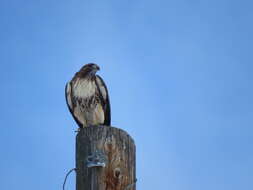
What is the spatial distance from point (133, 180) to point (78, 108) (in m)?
5.68

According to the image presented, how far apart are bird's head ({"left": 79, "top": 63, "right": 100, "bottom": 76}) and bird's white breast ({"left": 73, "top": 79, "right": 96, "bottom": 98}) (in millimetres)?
140

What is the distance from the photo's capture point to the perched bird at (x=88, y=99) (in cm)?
945

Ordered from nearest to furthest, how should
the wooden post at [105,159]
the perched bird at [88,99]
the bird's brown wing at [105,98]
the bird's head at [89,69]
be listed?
the wooden post at [105,159], the perched bird at [88,99], the bird's brown wing at [105,98], the bird's head at [89,69]

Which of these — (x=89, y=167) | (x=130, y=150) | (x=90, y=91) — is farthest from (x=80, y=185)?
(x=90, y=91)

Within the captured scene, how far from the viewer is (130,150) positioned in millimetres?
3951

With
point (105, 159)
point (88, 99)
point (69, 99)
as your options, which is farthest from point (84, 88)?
point (105, 159)

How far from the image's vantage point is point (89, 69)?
975 cm

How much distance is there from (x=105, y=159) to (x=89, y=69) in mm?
6023

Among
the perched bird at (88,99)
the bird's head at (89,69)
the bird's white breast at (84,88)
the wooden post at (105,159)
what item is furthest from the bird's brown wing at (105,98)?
the wooden post at (105,159)

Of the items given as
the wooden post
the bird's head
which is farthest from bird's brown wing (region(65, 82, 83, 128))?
the wooden post

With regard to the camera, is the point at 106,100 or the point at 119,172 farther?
the point at 106,100

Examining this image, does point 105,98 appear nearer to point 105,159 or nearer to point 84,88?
point 84,88

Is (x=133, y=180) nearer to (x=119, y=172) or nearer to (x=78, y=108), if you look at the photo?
(x=119, y=172)

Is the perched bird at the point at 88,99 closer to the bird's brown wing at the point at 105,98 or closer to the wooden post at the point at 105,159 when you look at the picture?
the bird's brown wing at the point at 105,98
